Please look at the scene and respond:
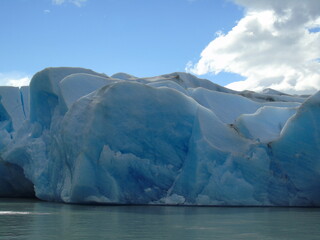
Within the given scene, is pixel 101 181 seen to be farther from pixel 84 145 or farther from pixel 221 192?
pixel 221 192

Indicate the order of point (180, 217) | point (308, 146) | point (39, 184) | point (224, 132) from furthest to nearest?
point (39, 184) < point (224, 132) < point (308, 146) < point (180, 217)

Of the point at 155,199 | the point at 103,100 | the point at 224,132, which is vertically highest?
the point at 103,100

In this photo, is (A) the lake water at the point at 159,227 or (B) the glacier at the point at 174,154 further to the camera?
(B) the glacier at the point at 174,154

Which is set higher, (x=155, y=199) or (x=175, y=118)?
(x=175, y=118)

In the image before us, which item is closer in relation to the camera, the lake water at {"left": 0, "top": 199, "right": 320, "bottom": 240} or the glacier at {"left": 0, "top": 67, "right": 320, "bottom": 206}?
the lake water at {"left": 0, "top": 199, "right": 320, "bottom": 240}

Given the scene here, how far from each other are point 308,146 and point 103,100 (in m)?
6.07

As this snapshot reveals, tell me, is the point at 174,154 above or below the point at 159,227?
above

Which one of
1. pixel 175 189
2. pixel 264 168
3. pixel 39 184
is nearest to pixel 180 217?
pixel 175 189

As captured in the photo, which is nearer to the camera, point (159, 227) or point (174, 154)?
point (159, 227)

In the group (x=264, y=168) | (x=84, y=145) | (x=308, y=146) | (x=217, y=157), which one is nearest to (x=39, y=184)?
(x=84, y=145)

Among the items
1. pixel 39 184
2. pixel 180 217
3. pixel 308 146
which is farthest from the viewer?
pixel 39 184

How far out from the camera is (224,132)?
531 inches

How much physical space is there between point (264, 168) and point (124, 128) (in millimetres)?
4233

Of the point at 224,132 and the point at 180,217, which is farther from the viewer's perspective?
the point at 224,132
